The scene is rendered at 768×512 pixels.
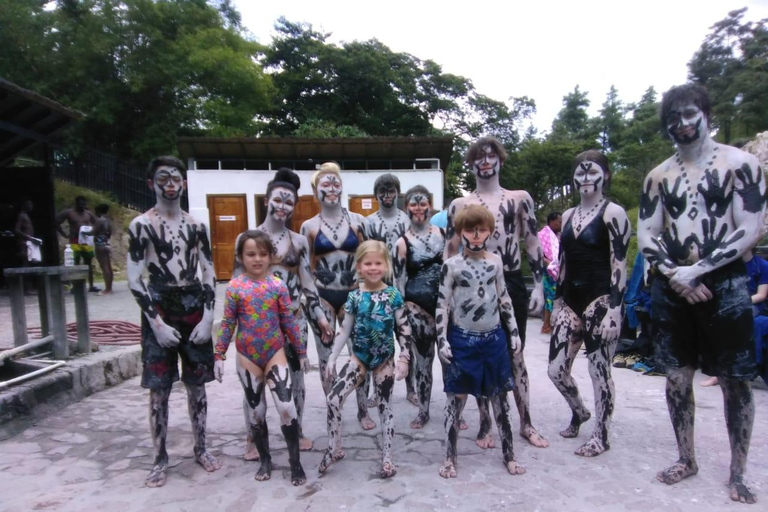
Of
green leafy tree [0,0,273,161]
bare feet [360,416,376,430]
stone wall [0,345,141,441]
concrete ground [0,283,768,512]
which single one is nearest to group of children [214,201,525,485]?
concrete ground [0,283,768,512]

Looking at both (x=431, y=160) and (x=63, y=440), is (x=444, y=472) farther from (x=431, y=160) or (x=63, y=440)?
(x=431, y=160)

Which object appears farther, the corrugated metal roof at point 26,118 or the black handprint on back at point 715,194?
the corrugated metal roof at point 26,118

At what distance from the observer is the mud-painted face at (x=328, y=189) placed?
427cm

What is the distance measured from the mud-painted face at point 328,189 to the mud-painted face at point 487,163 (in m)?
1.15

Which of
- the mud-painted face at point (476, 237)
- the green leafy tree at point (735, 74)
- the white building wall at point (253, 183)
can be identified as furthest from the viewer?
the green leafy tree at point (735, 74)

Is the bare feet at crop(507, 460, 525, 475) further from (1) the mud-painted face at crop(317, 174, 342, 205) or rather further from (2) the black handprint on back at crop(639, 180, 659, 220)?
(1) the mud-painted face at crop(317, 174, 342, 205)

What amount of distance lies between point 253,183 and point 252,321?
415 inches

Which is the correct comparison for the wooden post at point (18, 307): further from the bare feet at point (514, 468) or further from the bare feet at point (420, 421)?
the bare feet at point (514, 468)

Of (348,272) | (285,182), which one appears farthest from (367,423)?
(285,182)

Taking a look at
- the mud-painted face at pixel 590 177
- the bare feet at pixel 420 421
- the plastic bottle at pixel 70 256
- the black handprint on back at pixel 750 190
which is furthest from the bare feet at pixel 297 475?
the plastic bottle at pixel 70 256

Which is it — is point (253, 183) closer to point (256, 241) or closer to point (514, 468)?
point (256, 241)

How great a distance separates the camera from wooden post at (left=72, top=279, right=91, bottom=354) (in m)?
5.55

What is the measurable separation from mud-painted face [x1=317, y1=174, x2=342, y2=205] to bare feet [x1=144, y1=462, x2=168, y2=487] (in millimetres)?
2265

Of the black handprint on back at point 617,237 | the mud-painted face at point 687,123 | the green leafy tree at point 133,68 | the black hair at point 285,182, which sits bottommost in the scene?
the black handprint on back at point 617,237
